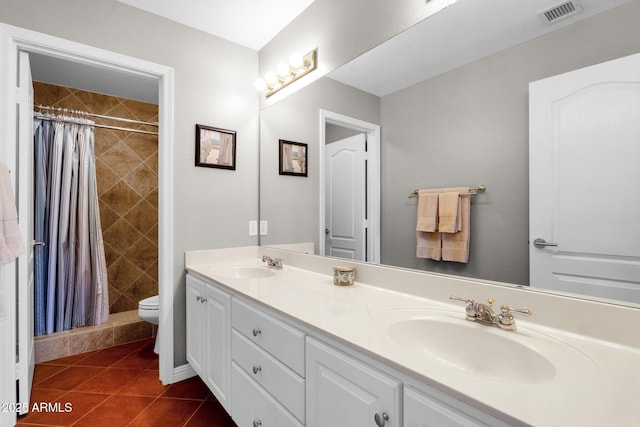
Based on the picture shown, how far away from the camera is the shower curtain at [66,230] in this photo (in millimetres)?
2529

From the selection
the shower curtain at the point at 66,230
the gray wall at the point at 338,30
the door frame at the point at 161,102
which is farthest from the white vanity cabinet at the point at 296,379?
the shower curtain at the point at 66,230

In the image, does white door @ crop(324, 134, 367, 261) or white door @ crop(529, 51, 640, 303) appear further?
white door @ crop(324, 134, 367, 261)

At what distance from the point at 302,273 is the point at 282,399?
2.61 feet

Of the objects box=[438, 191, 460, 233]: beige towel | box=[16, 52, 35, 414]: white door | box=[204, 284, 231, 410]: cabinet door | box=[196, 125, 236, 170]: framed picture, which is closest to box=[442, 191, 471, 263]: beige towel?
box=[438, 191, 460, 233]: beige towel

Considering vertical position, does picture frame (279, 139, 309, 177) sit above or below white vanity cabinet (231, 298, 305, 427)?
above

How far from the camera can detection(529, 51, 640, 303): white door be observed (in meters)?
0.81

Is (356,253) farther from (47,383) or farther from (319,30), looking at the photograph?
(47,383)

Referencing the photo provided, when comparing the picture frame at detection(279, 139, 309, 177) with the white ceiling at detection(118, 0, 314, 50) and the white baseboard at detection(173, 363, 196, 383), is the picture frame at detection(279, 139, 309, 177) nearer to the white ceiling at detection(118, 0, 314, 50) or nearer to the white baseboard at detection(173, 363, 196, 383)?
the white ceiling at detection(118, 0, 314, 50)

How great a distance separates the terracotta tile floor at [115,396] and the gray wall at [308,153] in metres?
1.10

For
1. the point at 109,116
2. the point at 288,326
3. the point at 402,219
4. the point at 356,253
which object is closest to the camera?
the point at 288,326

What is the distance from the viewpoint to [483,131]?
1.09 m

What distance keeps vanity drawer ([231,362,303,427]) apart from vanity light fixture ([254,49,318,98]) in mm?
1733

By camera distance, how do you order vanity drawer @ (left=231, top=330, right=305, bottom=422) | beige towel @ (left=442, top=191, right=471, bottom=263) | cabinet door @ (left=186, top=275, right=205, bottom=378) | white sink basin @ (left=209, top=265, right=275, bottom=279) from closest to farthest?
1. vanity drawer @ (left=231, top=330, right=305, bottom=422)
2. beige towel @ (left=442, top=191, right=471, bottom=263)
3. cabinet door @ (left=186, top=275, right=205, bottom=378)
4. white sink basin @ (left=209, top=265, right=275, bottom=279)

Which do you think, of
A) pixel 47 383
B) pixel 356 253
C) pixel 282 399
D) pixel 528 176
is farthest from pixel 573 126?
pixel 47 383
